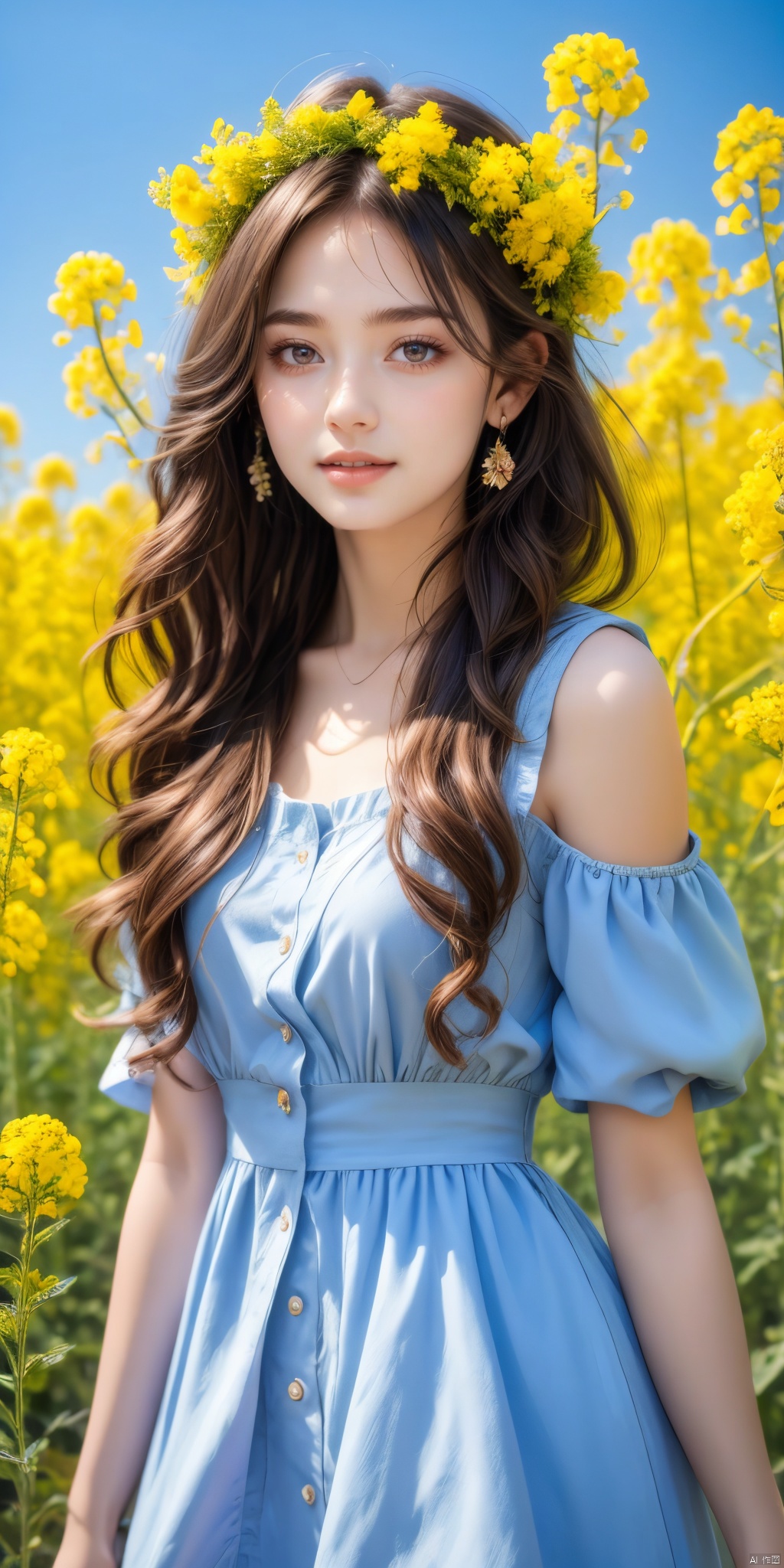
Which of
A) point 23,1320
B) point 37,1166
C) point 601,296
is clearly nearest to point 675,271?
point 601,296

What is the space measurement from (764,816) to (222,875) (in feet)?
3.26

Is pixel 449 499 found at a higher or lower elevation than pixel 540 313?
lower

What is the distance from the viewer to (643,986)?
109 centimetres

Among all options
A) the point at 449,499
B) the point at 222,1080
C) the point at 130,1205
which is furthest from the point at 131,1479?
the point at 449,499

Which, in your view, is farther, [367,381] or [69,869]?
[69,869]

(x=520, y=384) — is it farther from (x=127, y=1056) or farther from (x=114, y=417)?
(x=127, y=1056)

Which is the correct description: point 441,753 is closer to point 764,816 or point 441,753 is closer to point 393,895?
point 393,895

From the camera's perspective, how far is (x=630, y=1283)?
113 cm

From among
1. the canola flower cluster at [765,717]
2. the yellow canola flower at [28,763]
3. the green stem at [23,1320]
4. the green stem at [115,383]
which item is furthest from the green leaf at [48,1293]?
the green stem at [115,383]

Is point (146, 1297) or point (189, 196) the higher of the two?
point (189, 196)

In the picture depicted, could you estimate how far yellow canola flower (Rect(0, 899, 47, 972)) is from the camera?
1.48 m

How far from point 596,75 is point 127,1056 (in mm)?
1299

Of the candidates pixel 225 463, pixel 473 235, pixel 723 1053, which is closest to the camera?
pixel 723 1053

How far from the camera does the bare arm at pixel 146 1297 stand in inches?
49.5
